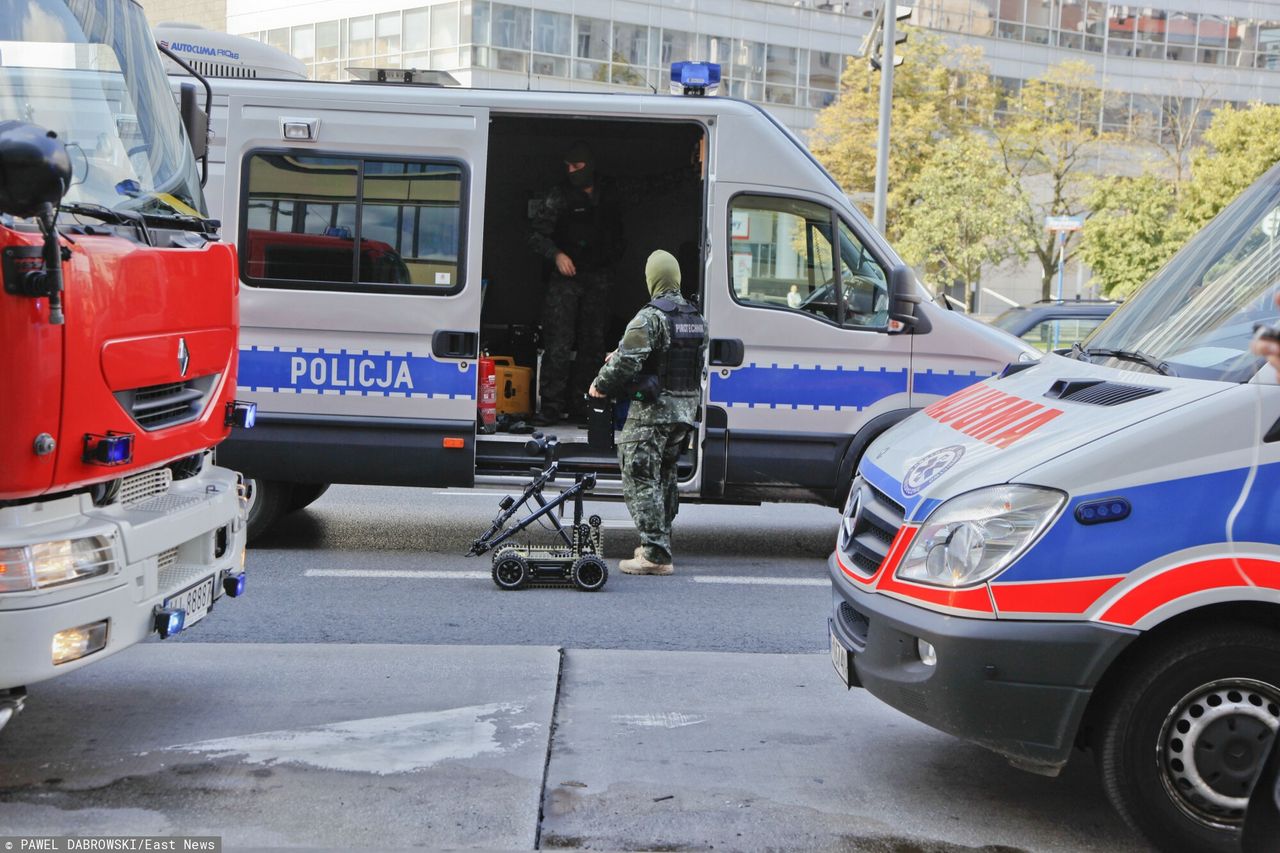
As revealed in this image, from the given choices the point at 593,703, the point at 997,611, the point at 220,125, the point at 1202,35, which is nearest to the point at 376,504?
the point at 220,125

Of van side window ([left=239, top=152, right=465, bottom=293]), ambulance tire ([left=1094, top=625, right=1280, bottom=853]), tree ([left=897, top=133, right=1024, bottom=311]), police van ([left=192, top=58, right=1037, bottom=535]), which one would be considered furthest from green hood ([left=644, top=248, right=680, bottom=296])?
tree ([left=897, top=133, right=1024, bottom=311])

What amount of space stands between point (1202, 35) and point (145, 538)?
5821 centimetres

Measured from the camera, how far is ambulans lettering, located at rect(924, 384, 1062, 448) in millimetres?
4234

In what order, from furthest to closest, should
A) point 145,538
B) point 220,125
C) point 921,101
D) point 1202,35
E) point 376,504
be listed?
point 1202,35, point 921,101, point 376,504, point 220,125, point 145,538

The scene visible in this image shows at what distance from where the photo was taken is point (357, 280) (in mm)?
8531

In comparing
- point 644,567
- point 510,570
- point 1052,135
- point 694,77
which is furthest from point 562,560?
point 1052,135

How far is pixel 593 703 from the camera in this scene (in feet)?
17.8

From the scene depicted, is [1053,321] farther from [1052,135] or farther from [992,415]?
[1052,135]

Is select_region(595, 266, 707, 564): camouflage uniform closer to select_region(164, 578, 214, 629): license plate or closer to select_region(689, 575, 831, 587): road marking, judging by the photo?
select_region(689, 575, 831, 587): road marking

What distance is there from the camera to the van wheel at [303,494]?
920 cm

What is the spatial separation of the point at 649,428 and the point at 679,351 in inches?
19.6

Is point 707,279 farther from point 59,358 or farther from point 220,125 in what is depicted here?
point 59,358

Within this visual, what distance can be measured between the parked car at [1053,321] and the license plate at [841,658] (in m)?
8.90

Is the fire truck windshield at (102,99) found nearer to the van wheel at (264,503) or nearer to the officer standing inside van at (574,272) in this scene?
the van wheel at (264,503)
